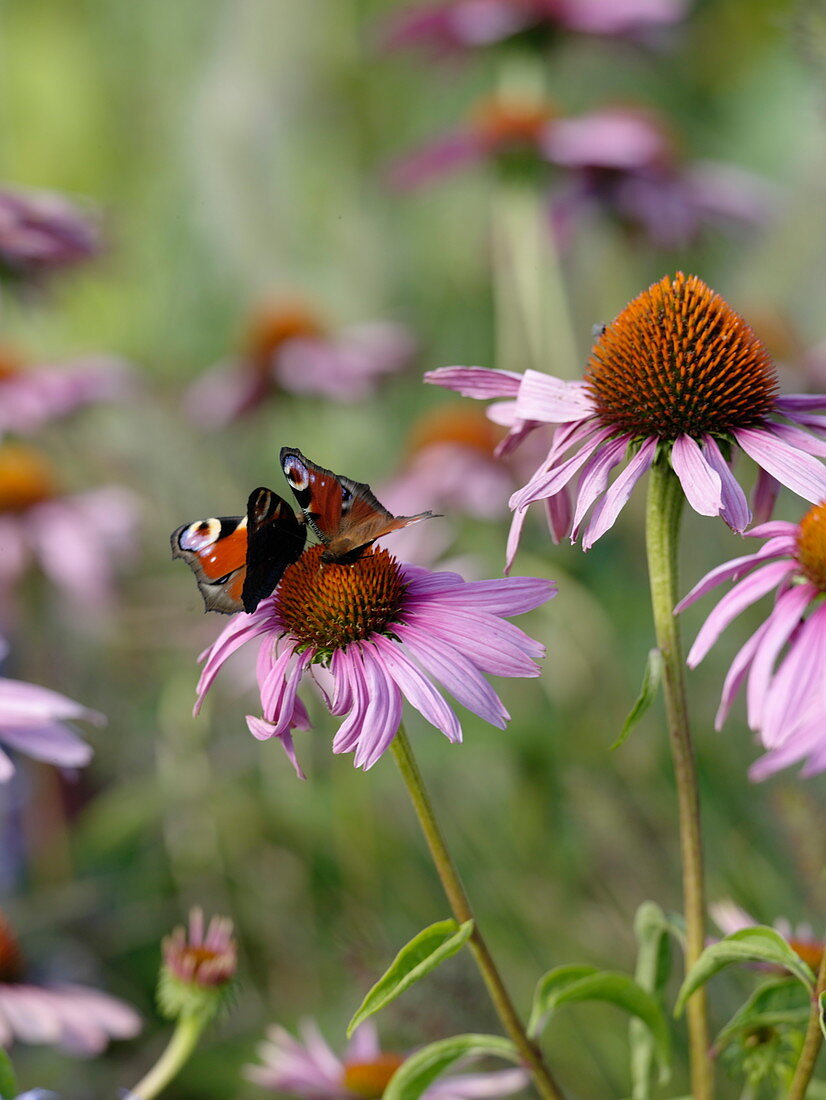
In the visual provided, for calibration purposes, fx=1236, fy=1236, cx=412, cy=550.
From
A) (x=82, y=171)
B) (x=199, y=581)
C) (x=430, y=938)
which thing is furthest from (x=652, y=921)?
(x=82, y=171)

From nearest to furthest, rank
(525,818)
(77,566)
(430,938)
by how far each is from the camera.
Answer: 1. (430,938)
2. (77,566)
3. (525,818)

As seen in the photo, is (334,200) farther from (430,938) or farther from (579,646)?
(430,938)

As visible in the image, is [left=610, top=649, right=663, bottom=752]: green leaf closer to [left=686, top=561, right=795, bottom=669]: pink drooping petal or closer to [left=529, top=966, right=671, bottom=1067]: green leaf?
[left=686, top=561, right=795, bottom=669]: pink drooping petal

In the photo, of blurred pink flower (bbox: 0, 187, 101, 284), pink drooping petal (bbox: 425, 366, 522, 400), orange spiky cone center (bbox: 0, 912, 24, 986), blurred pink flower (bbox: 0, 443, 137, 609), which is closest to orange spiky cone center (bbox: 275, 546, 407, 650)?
pink drooping petal (bbox: 425, 366, 522, 400)

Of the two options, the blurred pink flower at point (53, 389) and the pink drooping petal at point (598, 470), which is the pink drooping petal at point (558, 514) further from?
the blurred pink flower at point (53, 389)

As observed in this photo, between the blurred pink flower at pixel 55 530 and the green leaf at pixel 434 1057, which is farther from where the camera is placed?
the blurred pink flower at pixel 55 530

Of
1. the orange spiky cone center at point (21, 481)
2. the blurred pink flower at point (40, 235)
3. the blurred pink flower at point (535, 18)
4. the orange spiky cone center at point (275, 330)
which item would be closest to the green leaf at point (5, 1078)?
the blurred pink flower at point (40, 235)
